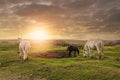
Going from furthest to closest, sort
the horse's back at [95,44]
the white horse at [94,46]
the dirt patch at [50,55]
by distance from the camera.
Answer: the dirt patch at [50,55] → the horse's back at [95,44] → the white horse at [94,46]

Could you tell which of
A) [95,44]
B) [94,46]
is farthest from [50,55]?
[95,44]

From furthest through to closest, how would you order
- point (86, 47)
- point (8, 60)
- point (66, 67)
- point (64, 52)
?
point (64, 52) → point (86, 47) → point (8, 60) → point (66, 67)

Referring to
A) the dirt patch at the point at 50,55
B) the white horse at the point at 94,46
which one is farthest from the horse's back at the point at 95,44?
the dirt patch at the point at 50,55

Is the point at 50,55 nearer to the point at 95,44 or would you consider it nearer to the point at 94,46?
the point at 94,46

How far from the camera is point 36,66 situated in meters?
38.9

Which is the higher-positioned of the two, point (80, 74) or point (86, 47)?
point (86, 47)

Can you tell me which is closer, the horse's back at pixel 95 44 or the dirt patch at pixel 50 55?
the horse's back at pixel 95 44

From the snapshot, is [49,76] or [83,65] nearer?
[49,76]

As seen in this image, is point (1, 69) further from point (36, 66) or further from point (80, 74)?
point (80, 74)

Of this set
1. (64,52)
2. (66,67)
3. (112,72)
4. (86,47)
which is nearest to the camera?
(112,72)

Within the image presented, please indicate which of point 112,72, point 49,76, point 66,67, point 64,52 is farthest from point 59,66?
point 64,52

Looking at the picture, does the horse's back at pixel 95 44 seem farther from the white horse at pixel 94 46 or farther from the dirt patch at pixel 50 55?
the dirt patch at pixel 50 55

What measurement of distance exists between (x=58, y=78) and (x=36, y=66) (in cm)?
781

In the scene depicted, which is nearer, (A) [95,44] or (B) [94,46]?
(A) [95,44]
